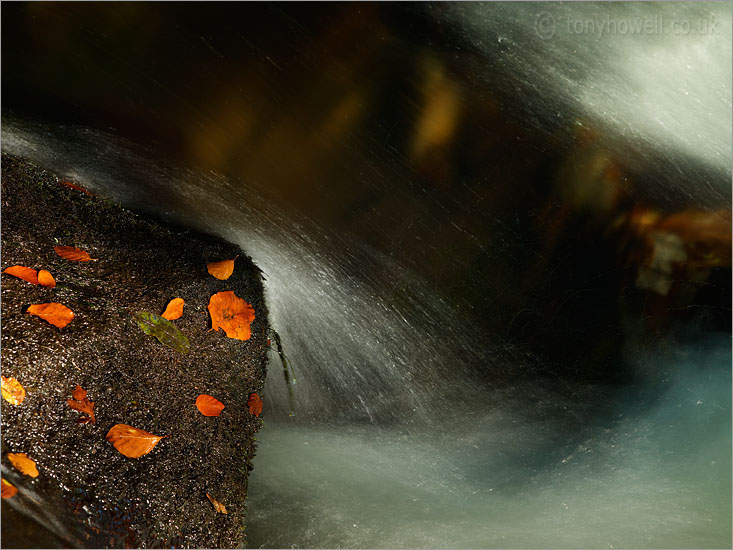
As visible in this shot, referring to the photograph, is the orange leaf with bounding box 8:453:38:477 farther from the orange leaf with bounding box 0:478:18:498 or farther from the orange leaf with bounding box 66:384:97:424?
the orange leaf with bounding box 66:384:97:424

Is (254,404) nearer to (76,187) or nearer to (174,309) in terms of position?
(174,309)

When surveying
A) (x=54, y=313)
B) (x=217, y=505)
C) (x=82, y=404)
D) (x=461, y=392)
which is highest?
(x=461, y=392)

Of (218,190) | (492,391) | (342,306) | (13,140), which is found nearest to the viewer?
(13,140)

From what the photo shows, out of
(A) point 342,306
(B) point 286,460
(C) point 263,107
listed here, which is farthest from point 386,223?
(B) point 286,460

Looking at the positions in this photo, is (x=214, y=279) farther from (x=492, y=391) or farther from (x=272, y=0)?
(x=492, y=391)

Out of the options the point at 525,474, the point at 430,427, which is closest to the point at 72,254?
the point at 430,427

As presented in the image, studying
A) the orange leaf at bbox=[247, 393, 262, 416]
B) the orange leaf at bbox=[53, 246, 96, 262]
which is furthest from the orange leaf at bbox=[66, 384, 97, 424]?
the orange leaf at bbox=[247, 393, 262, 416]
